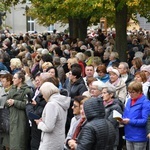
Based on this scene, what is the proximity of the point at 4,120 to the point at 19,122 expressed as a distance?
45cm

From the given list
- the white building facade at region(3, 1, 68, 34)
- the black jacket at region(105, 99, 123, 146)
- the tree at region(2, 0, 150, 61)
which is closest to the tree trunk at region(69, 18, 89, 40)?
the tree at region(2, 0, 150, 61)

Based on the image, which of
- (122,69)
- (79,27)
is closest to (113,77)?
(122,69)

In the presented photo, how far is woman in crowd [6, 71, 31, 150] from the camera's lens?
37.1 ft

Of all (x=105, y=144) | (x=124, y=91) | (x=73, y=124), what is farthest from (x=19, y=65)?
(x=105, y=144)

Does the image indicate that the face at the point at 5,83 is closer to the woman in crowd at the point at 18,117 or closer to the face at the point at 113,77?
the woman in crowd at the point at 18,117

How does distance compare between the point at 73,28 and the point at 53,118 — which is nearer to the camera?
the point at 53,118

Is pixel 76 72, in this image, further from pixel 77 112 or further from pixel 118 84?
pixel 77 112

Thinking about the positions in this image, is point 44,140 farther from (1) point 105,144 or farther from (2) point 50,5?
(2) point 50,5

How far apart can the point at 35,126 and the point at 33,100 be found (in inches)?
17.0

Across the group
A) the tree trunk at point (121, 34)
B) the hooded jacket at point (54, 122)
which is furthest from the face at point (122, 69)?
the tree trunk at point (121, 34)

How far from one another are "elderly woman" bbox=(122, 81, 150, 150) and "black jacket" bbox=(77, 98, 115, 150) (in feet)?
8.39

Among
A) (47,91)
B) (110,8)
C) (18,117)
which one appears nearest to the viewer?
Result: (47,91)

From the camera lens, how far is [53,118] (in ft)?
30.2

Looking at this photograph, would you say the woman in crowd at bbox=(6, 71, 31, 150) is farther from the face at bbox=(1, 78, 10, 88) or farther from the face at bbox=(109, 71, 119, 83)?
the face at bbox=(109, 71, 119, 83)
